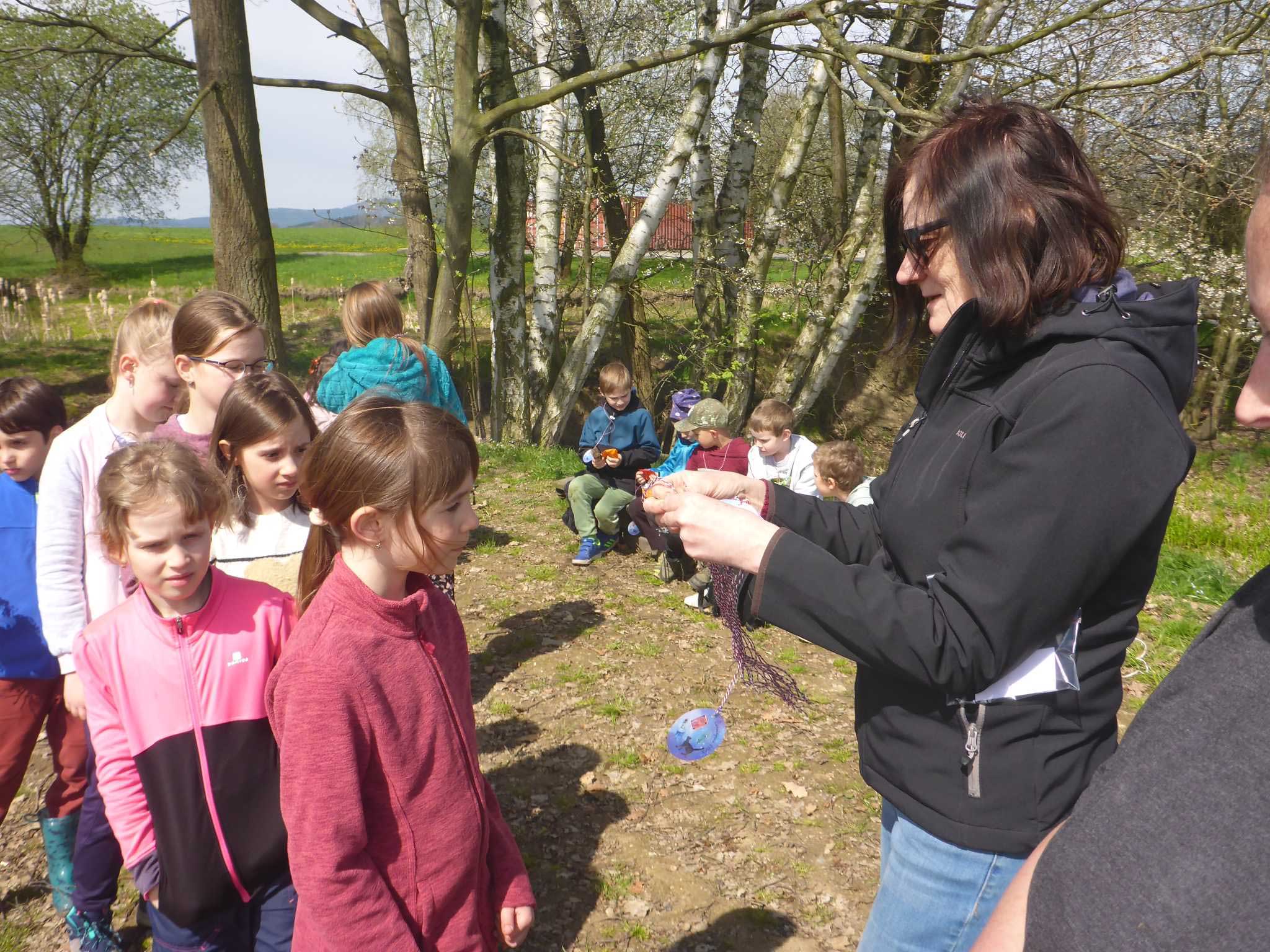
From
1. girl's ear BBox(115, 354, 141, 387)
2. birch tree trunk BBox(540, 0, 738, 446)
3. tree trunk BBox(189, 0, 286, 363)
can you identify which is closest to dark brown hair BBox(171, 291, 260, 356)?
girl's ear BBox(115, 354, 141, 387)

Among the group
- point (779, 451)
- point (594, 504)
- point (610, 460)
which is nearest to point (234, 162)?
point (610, 460)

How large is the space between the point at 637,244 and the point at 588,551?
4.01m

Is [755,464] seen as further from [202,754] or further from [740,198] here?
[740,198]

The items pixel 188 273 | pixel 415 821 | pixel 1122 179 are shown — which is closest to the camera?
pixel 415 821

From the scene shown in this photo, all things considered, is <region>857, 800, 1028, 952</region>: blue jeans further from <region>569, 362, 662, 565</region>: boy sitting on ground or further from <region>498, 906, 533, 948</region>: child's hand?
<region>569, 362, 662, 565</region>: boy sitting on ground

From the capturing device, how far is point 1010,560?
129cm

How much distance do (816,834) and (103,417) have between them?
318 cm

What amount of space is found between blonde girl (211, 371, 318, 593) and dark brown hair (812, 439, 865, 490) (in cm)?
339

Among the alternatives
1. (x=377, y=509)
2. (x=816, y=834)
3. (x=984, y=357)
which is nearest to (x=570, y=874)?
(x=816, y=834)

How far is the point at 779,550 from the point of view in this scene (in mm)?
1479

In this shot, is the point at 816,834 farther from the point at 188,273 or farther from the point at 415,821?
the point at 188,273

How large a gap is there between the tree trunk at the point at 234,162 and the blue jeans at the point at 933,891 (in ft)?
18.8

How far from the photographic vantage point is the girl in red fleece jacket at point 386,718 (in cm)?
171

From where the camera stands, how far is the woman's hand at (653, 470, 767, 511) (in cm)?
208
